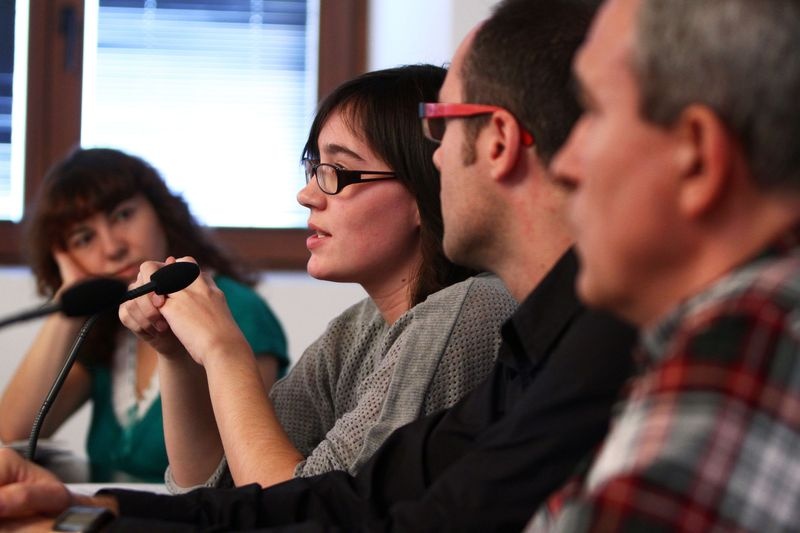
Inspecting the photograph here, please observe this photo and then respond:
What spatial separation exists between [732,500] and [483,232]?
2.43 feet

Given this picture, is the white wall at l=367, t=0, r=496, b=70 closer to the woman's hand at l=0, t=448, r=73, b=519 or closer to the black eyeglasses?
the black eyeglasses

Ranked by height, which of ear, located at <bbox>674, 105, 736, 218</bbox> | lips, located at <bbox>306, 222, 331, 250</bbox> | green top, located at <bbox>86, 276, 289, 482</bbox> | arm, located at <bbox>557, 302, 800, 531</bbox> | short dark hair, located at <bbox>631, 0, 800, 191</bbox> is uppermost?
short dark hair, located at <bbox>631, 0, 800, 191</bbox>

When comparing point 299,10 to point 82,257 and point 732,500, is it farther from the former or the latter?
point 732,500

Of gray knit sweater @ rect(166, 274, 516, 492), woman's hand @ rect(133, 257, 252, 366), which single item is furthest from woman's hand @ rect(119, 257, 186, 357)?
gray knit sweater @ rect(166, 274, 516, 492)

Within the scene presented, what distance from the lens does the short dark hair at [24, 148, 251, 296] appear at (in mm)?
2717

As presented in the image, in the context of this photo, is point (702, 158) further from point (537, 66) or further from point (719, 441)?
point (537, 66)

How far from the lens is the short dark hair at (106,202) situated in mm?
2717

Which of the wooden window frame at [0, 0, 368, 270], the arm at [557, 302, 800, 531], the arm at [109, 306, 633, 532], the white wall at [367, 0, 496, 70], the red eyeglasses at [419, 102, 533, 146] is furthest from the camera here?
the wooden window frame at [0, 0, 368, 270]

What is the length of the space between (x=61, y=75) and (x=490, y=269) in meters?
2.59

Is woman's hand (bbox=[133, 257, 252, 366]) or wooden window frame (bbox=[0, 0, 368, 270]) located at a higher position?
wooden window frame (bbox=[0, 0, 368, 270])

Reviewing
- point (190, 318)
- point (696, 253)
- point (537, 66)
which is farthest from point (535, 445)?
point (190, 318)

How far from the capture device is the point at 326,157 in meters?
1.85

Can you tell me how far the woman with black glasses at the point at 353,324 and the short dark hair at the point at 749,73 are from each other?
0.92 metres

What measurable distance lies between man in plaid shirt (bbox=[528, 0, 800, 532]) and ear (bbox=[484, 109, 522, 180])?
0.48 meters
